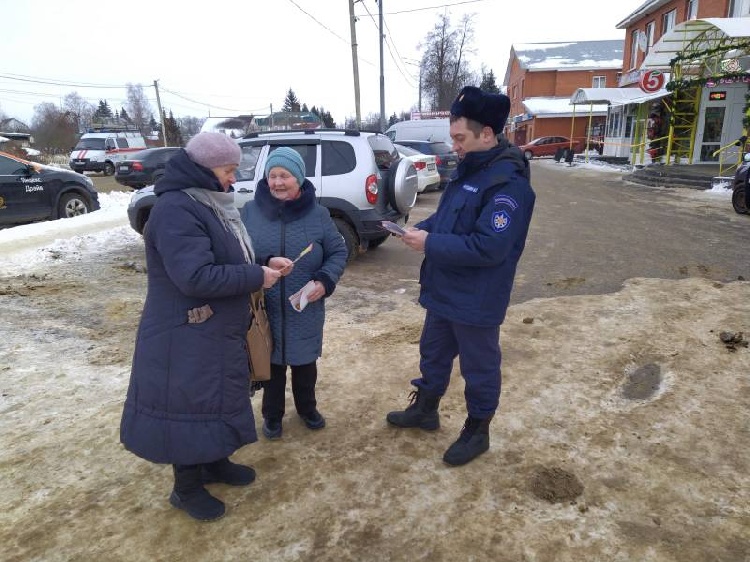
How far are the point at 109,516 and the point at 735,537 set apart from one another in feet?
9.11

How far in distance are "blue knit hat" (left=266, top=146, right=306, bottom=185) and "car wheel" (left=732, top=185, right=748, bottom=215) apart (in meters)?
11.1

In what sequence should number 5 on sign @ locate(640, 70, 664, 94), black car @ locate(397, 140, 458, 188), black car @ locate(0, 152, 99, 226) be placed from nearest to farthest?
1. black car @ locate(0, 152, 99, 226)
2. black car @ locate(397, 140, 458, 188)
3. number 5 on sign @ locate(640, 70, 664, 94)

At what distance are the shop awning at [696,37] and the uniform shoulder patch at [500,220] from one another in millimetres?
16104

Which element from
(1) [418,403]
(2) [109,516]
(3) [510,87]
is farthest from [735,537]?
(3) [510,87]

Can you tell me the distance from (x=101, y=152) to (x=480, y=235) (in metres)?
25.2

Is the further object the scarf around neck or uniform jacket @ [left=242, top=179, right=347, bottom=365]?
uniform jacket @ [left=242, top=179, right=347, bottom=365]

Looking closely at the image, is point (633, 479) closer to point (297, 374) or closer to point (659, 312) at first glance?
point (297, 374)

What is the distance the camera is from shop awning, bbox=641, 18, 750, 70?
14.3 metres

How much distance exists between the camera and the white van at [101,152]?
2302 centimetres

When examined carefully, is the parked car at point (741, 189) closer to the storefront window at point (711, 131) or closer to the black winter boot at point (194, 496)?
the storefront window at point (711, 131)

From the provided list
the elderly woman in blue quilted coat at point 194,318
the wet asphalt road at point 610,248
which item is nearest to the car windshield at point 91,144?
the wet asphalt road at point 610,248

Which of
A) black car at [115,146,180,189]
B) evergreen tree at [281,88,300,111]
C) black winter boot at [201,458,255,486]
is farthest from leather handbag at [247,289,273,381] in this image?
evergreen tree at [281,88,300,111]

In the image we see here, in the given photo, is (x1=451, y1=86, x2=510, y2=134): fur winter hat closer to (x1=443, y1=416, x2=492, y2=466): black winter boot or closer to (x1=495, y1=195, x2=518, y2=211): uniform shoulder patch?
(x1=495, y1=195, x2=518, y2=211): uniform shoulder patch

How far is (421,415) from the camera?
3.06 meters
